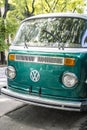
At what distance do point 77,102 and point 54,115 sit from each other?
99 centimetres

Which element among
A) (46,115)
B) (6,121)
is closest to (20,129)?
(6,121)

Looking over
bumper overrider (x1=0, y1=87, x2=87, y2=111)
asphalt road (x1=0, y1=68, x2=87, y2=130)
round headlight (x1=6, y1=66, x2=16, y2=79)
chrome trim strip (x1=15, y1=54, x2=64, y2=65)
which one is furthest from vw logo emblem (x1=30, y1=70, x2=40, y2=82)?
asphalt road (x1=0, y1=68, x2=87, y2=130)

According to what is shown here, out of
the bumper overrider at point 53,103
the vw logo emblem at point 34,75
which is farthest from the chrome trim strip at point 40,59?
the bumper overrider at point 53,103

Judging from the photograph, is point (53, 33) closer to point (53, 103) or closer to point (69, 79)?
point (69, 79)

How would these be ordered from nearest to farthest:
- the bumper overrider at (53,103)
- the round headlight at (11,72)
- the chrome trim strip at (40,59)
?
the bumper overrider at (53,103), the chrome trim strip at (40,59), the round headlight at (11,72)

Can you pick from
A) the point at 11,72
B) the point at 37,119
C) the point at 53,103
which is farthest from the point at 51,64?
the point at 37,119

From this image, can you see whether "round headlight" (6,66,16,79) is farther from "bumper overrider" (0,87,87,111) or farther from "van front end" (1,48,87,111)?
"bumper overrider" (0,87,87,111)

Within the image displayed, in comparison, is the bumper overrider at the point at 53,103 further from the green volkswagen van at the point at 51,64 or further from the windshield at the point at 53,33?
the windshield at the point at 53,33

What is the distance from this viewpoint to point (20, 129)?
4484 millimetres

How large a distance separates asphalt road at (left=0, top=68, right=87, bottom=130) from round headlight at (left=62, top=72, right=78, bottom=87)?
32.3 inches

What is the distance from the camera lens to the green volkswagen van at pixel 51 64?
168 inches

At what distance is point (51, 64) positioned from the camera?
438 cm

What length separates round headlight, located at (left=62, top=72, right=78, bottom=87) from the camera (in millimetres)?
4254

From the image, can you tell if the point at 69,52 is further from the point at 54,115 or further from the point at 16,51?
the point at 54,115
